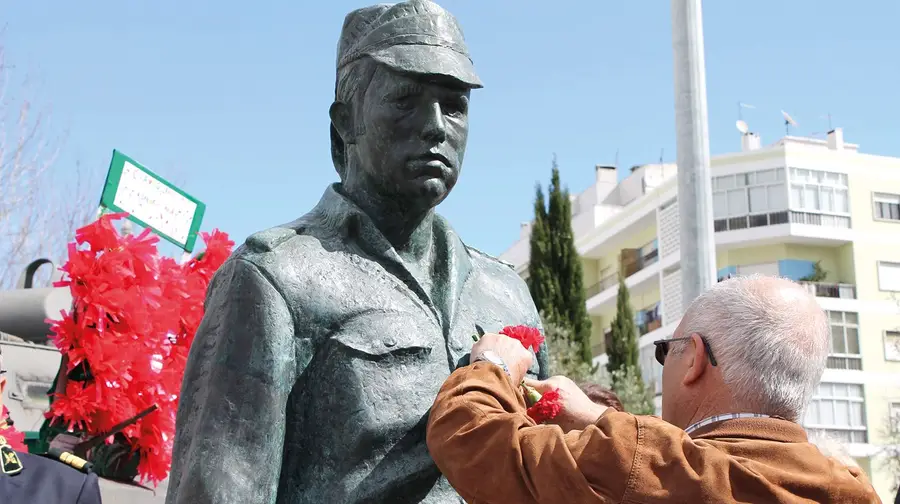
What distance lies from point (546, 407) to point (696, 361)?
363 millimetres

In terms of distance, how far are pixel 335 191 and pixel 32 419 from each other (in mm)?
5522

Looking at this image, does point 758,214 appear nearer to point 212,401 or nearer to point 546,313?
point 546,313

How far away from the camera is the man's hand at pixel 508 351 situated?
291cm

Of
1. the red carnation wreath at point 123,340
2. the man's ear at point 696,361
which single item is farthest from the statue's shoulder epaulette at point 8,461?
the man's ear at point 696,361

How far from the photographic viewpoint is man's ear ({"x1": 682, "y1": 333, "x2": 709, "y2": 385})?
9.81 feet

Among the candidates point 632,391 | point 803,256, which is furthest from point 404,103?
point 803,256

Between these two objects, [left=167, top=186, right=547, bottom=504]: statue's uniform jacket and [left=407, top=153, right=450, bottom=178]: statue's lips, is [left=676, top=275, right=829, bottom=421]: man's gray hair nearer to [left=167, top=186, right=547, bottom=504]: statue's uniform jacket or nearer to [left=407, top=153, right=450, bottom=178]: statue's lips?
[left=167, top=186, right=547, bottom=504]: statue's uniform jacket

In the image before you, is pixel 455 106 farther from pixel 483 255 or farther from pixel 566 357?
pixel 566 357

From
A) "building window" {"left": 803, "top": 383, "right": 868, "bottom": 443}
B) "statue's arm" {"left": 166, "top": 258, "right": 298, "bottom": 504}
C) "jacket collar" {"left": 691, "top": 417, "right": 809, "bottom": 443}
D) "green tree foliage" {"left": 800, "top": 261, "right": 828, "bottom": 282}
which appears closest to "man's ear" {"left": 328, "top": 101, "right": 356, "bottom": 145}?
"statue's arm" {"left": 166, "top": 258, "right": 298, "bottom": 504}

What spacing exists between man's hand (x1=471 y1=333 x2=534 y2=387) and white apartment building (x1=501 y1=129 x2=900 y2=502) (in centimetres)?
3383

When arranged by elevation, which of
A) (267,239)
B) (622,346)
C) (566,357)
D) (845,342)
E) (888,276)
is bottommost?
(267,239)

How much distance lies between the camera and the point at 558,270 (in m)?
32.0

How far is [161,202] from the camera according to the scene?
27.8ft

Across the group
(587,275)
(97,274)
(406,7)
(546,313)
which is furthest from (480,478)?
(587,275)
